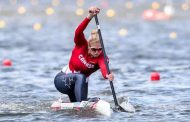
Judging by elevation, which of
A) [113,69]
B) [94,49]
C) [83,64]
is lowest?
[83,64]

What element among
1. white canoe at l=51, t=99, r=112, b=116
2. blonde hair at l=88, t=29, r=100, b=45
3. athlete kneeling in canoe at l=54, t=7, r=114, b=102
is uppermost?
blonde hair at l=88, t=29, r=100, b=45

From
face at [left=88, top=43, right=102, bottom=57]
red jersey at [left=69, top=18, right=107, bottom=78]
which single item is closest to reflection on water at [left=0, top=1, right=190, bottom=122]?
red jersey at [left=69, top=18, right=107, bottom=78]

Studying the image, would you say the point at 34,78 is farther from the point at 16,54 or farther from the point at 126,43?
the point at 126,43

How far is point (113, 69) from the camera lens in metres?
25.3

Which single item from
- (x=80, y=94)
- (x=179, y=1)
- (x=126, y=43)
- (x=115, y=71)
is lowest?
(x=80, y=94)

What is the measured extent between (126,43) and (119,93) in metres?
16.8

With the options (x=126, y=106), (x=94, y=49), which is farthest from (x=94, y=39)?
(x=126, y=106)

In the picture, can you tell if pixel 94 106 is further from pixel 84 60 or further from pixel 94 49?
pixel 94 49

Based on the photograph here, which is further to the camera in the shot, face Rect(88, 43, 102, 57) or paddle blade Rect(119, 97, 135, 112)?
paddle blade Rect(119, 97, 135, 112)

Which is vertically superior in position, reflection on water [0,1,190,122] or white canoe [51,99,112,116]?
reflection on water [0,1,190,122]

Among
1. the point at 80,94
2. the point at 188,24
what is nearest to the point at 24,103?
the point at 80,94

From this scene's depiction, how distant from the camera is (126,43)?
36562mm

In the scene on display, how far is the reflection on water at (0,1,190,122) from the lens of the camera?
16.7 metres

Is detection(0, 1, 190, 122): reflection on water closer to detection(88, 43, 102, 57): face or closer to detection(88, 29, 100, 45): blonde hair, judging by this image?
detection(88, 43, 102, 57): face
